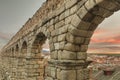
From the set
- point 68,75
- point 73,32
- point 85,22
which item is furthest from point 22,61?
point 85,22

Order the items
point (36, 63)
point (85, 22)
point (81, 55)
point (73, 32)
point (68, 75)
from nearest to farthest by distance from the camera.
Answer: point (85, 22) → point (73, 32) → point (68, 75) → point (81, 55) → point (36, 63)

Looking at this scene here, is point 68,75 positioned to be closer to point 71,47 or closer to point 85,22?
point 71,47

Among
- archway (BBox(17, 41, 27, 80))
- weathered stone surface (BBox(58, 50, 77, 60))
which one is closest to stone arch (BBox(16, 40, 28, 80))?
archway (BBox(17, 41, 27, 80))

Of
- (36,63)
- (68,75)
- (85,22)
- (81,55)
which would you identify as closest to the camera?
(85,22)

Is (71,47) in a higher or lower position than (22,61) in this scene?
higher

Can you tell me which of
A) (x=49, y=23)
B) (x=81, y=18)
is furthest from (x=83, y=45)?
(x=49, y=23)

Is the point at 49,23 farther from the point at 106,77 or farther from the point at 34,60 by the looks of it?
the point at 106,77

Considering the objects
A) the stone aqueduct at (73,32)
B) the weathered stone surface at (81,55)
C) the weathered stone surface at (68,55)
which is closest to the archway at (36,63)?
the stone aqueduct at (73,32)

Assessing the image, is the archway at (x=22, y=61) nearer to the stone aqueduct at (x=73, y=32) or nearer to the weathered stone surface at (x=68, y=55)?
the stone aqueduct at (x=73, y=32)

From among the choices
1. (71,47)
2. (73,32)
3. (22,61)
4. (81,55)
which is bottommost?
(22,61)

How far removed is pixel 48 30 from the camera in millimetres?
7730

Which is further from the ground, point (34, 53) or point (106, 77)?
point (34, 53)

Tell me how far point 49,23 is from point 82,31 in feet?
7.35

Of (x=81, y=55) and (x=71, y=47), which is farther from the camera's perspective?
(x=81, y=55)
